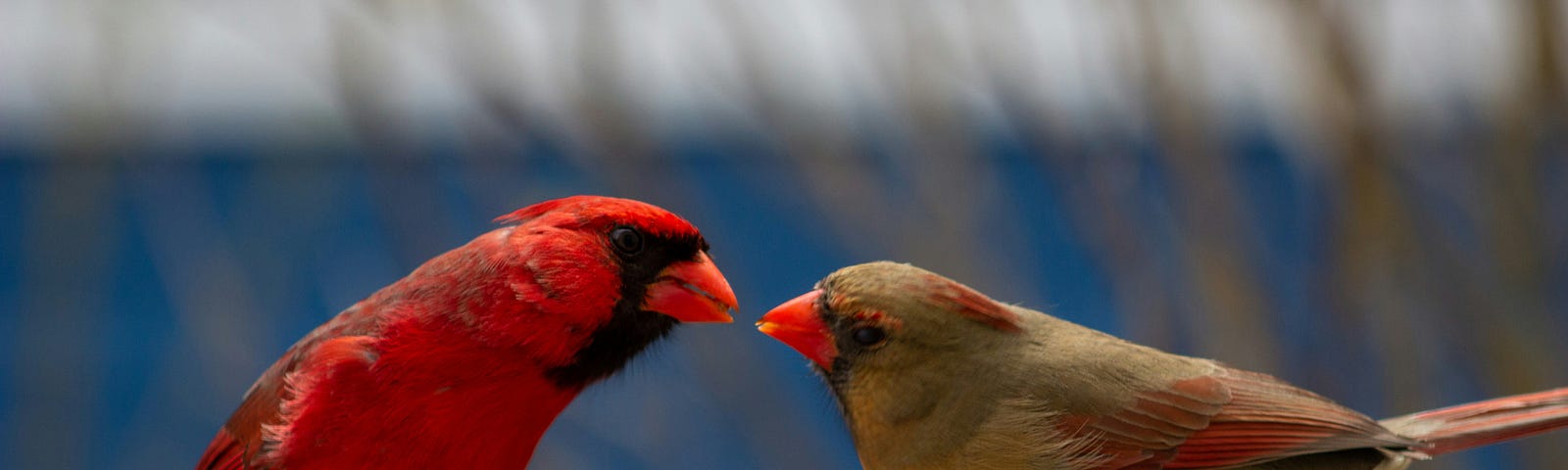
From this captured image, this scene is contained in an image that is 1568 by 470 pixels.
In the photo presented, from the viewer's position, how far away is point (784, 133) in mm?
3787

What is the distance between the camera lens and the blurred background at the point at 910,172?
3.50 meters

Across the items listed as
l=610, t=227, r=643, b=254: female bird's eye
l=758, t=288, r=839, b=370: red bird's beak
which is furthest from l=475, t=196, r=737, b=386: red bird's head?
l=758, t=288, r=839, b=370: red bird's beak

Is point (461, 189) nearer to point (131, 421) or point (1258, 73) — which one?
point (131, 421)

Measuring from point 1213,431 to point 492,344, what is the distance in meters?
1.13

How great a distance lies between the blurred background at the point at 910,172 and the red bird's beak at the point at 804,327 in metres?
1.15

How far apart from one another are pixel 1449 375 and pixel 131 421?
14.1 ft

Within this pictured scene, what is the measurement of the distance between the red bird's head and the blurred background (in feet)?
3.54

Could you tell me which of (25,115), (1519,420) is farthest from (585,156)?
(1519,420)

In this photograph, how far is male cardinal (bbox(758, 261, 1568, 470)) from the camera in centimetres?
203

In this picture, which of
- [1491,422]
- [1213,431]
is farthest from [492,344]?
[1491,422]

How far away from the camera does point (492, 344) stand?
1.97 meters

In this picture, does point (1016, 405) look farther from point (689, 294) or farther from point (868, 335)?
point (689, 294)

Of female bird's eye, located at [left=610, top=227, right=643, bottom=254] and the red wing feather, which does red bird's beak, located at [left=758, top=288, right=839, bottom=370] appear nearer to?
female bird's eye, located at [left=610, top=227, right=643, bottom=254]

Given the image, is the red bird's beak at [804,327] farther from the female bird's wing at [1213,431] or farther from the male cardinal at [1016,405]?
the female bird's wing at [1213,431]
